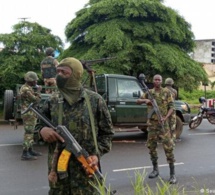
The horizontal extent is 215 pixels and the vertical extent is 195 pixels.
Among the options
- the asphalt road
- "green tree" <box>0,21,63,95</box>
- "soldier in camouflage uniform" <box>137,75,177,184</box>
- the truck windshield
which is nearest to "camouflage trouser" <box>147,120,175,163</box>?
"soldier in camouflage uniform" <box>137,75,177,184</box>

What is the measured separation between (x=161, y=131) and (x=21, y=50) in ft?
34.2

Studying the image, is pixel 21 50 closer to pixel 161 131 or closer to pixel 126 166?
pixel 126 166

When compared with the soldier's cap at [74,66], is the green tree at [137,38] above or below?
above

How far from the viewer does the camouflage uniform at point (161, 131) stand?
584cm

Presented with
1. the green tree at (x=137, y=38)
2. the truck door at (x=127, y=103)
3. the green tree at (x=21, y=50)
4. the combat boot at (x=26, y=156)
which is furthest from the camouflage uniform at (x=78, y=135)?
the green tree at (x=137, y=38)

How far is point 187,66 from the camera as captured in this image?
16.5 meters

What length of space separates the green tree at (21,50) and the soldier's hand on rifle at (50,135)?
11.7 m

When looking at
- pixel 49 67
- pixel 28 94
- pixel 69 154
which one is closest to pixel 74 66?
pixel 69 154

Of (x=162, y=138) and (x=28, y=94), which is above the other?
(x=28, y=94)

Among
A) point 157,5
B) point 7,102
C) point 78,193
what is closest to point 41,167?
point 7,102

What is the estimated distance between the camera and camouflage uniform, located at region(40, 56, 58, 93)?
886 centimetres

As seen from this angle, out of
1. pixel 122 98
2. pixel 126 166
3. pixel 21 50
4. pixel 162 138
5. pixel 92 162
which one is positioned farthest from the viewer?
pixel 21 50

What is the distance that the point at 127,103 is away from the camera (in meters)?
9.58

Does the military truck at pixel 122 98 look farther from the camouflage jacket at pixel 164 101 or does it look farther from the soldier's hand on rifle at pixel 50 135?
the soldier's hand on rifle at pixel 50 135
